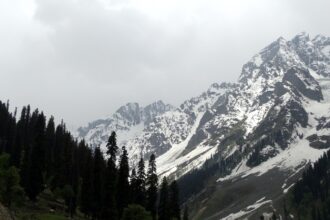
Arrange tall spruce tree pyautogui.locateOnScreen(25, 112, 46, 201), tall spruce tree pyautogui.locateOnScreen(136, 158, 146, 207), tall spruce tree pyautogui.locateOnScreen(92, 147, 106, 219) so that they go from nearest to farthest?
1. tall spruce tree pyautogui.locateOnScreen(25, 112, 46, 201)
2. tall spruce tree pyautogui.locateOnScreen(92, 147, 106, 219)
3. tall spruce tree pyautogui.locateOnScreen(136, 158, 146, 207)

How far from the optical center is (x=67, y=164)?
155250 mm

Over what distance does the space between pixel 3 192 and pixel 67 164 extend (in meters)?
58.3

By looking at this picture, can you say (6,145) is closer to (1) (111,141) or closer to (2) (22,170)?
(2) (22,170)

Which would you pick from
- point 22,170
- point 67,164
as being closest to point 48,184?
point 67,164

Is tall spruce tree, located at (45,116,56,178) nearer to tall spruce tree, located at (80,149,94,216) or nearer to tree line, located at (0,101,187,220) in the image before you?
tree line, located at (0,101,187,220)

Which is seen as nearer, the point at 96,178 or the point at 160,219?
the point at 96,178

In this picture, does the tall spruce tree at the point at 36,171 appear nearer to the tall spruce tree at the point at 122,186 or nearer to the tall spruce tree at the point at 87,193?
the tall spruce tree at the point at 87,193

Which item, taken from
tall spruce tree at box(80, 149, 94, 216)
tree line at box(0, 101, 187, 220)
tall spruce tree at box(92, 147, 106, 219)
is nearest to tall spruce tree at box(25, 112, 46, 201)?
tree line at box(0, 101, 187, 220)

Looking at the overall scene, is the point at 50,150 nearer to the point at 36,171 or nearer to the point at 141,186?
the point at 141,186

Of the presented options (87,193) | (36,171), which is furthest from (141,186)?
(36,171)

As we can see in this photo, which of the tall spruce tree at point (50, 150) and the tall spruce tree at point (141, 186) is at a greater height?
the tall spruce tree at point (50, 150)

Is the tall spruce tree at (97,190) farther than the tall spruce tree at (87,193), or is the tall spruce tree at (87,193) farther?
the tall spruce tree at (87,193)

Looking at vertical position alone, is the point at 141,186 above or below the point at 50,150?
below

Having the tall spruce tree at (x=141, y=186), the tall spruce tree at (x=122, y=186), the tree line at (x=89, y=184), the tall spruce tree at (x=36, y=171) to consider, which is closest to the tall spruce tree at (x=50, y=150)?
the tree line at (x=89, y=184)
